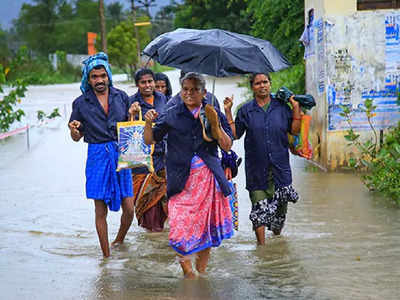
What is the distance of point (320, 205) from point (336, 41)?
9.46ft

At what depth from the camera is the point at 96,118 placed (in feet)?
19.9

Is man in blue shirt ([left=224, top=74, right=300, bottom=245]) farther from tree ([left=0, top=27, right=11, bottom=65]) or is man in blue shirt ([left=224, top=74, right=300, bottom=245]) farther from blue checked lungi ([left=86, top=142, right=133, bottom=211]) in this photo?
tree ([left=0, top=27, right=11, bottom=65])

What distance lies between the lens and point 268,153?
21.2 feet

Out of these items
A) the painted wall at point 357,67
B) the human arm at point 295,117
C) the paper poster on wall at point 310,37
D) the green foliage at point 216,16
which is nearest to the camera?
the human arm at point 295,117

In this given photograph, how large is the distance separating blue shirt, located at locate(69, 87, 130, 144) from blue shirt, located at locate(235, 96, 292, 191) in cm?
117

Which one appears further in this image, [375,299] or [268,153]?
[268,153]

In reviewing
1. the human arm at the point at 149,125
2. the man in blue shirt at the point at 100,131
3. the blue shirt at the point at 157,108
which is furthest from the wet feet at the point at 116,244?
the human arm at the point at 149,125

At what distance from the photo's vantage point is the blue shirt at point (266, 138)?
644 cm

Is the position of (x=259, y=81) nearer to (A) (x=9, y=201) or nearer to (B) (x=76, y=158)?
(A) (x=9, y=201)

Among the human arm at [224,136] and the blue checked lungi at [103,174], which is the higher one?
the human arm at [224,136]

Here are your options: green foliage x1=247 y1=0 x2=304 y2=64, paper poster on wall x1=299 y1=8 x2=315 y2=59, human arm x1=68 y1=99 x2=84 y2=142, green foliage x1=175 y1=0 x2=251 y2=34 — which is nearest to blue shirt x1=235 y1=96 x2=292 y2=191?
human arm x1=68 y1=99 x2=84 y2=142

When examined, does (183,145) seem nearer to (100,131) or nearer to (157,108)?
(100,131)

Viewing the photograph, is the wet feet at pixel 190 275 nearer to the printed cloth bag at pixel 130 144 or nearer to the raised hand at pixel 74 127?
the printed cloth bag at pixel 130 144

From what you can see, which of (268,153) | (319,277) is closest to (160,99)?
(268,153)
